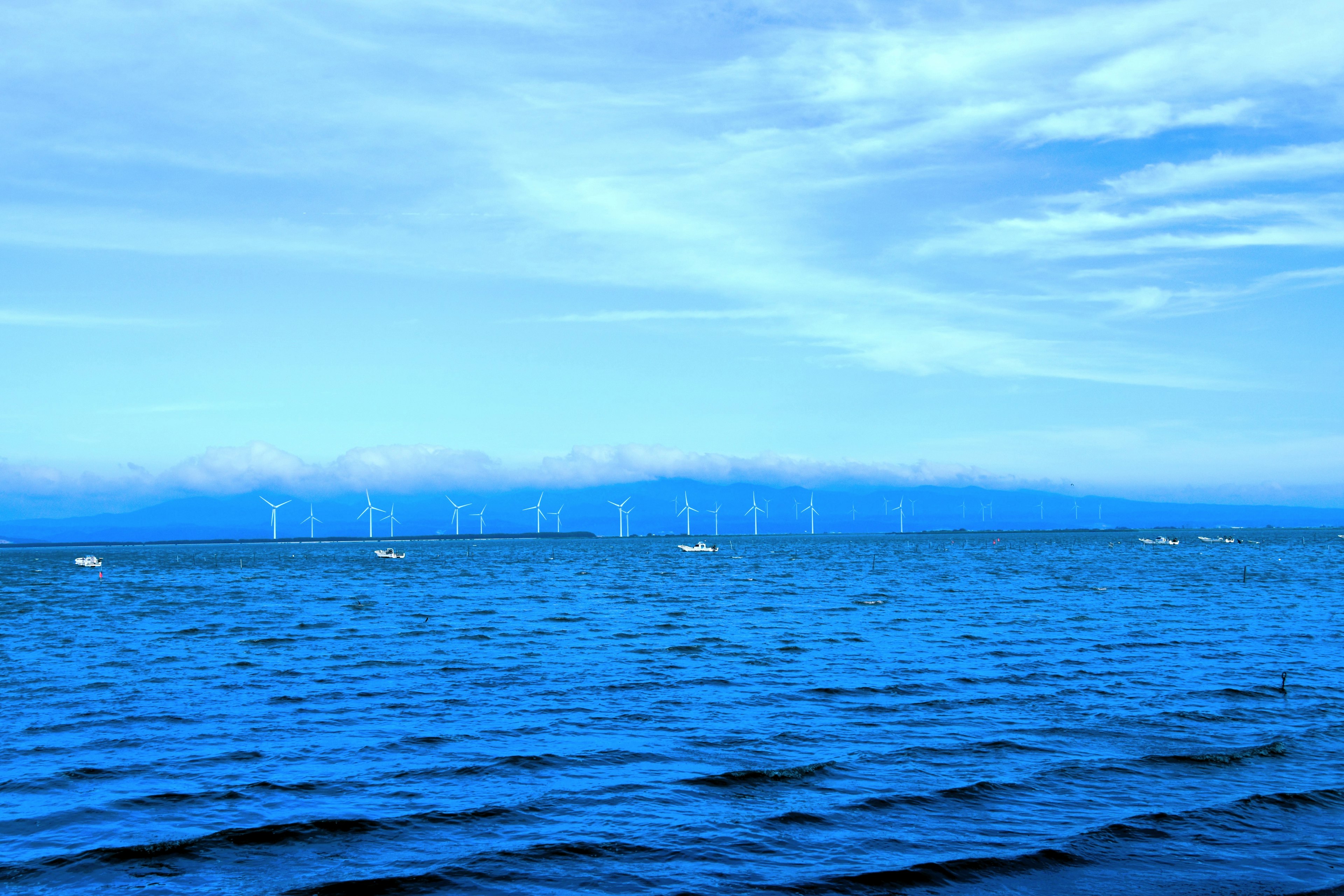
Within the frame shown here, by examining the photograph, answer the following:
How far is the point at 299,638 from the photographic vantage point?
177 ft

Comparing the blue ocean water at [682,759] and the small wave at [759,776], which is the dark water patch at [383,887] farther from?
the small wave at [759,776]

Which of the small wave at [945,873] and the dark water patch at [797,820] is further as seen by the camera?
the dark water patch at [797,820]

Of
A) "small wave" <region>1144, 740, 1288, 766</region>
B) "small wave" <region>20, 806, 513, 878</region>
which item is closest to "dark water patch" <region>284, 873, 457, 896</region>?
"small wave" <region>20, 806, 513, 878</region>

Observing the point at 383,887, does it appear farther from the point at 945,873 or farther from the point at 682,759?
the point at 682,759

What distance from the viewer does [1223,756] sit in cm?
2464

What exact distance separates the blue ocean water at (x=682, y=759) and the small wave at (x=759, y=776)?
3.7 inches

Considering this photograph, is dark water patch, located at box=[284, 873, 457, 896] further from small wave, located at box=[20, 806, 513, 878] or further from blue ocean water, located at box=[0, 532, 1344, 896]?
small wave, located at box=[20, 806, 513, 878]

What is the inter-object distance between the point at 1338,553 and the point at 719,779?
655 feet

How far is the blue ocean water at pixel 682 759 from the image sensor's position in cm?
1770

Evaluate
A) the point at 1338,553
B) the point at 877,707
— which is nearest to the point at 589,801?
the point at 877,707

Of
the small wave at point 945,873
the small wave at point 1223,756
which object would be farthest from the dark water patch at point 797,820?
the small wave at point 1223,756

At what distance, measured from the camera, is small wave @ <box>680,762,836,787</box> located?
23.0m

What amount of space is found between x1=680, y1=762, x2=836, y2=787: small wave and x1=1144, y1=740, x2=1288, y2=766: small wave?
26.3 ft

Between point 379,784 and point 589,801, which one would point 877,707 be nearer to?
point 589,801
